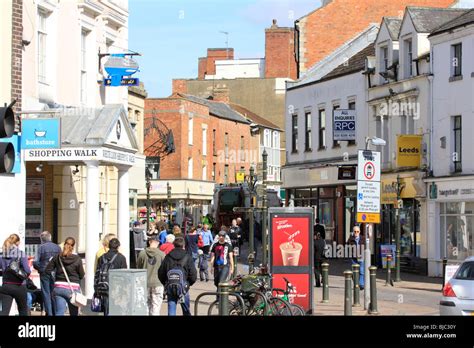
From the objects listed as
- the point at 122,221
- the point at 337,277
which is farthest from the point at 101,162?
the point at 337,277

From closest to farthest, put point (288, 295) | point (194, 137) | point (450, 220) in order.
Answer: point (288, 295) < point (450, 220) < point (194, 137)

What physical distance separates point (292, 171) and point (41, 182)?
2639 centimetres

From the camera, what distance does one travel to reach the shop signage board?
23.4 meters

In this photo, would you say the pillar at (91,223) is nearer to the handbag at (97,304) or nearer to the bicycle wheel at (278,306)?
the handbag at (97,304)

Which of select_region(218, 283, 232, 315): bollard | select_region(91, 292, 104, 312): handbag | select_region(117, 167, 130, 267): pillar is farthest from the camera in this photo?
select_region(117, 167, 130, 267): pillar

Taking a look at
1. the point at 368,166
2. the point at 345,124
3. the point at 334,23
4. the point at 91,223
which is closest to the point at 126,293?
the point at 368,166

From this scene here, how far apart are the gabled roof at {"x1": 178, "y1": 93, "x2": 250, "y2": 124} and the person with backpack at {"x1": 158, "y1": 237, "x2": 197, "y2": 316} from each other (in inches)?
2455

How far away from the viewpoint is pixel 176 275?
20062 mm

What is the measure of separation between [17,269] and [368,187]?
949 centimetres

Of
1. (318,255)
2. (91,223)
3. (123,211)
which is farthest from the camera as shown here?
(318,255)

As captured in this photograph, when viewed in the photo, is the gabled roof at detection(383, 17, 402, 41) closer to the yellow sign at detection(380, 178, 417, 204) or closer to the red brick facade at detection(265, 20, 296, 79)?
the yellow sign at detection(380, 178, 417, 204)

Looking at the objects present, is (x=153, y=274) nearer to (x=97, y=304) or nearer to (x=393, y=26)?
(x=97, y=304)

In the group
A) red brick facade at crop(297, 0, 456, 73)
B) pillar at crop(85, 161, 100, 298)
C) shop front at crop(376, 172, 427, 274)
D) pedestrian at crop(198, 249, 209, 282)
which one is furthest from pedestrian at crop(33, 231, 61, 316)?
red brick facade at crop(297, 0, 456, 73)
